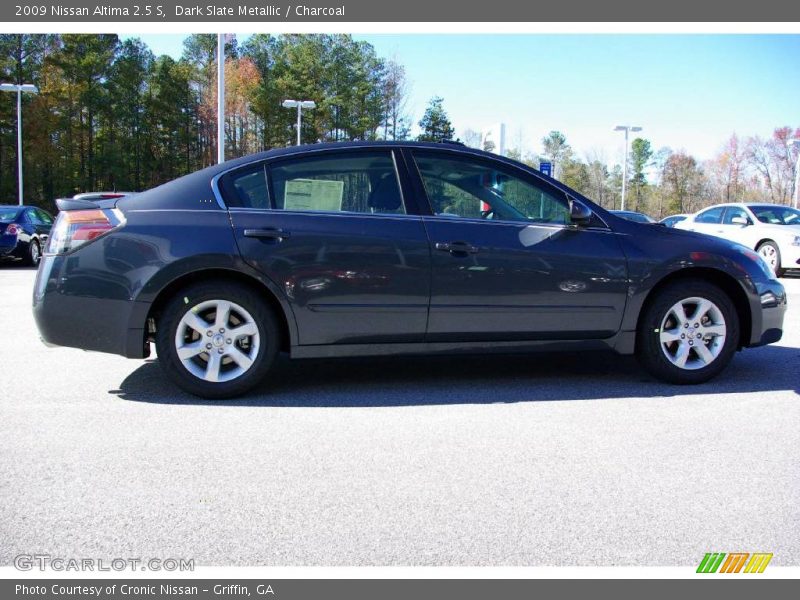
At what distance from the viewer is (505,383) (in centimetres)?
484

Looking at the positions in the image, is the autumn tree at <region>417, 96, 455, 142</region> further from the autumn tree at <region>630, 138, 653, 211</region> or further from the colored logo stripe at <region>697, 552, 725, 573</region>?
the colored logo stripe at <region>697, 552, 725, 573</region>

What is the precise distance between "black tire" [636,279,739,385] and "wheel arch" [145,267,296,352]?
7.90ft

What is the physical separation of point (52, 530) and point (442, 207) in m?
2.92

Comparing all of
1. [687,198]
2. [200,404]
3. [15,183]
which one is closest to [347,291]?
A: [200,404]

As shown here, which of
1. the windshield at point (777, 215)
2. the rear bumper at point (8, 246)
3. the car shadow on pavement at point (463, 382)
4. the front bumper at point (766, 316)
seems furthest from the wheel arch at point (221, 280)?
the windshield at point (777, 215)

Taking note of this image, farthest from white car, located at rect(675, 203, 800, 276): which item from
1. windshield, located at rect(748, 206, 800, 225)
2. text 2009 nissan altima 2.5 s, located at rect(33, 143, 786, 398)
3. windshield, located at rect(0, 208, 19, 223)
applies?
windshield, located at rect(0, 208, 19, 223)

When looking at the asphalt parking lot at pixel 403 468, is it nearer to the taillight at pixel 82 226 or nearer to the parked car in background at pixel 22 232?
the taillight at pixel 82 226

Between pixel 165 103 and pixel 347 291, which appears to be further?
pixel 165 103

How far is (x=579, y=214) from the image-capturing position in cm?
461

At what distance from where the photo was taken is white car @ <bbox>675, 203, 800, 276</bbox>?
13.9 m

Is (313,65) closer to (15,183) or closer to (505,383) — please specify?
(15,183)

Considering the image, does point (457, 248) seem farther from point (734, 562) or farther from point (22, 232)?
point (22, 232)

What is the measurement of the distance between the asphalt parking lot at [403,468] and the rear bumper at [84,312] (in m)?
0.38

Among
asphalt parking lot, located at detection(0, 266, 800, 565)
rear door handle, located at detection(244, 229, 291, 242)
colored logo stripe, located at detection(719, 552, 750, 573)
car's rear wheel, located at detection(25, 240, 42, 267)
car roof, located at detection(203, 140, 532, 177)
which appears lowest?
colored logo stripe, located at detection(719, 552, 750, 573)
